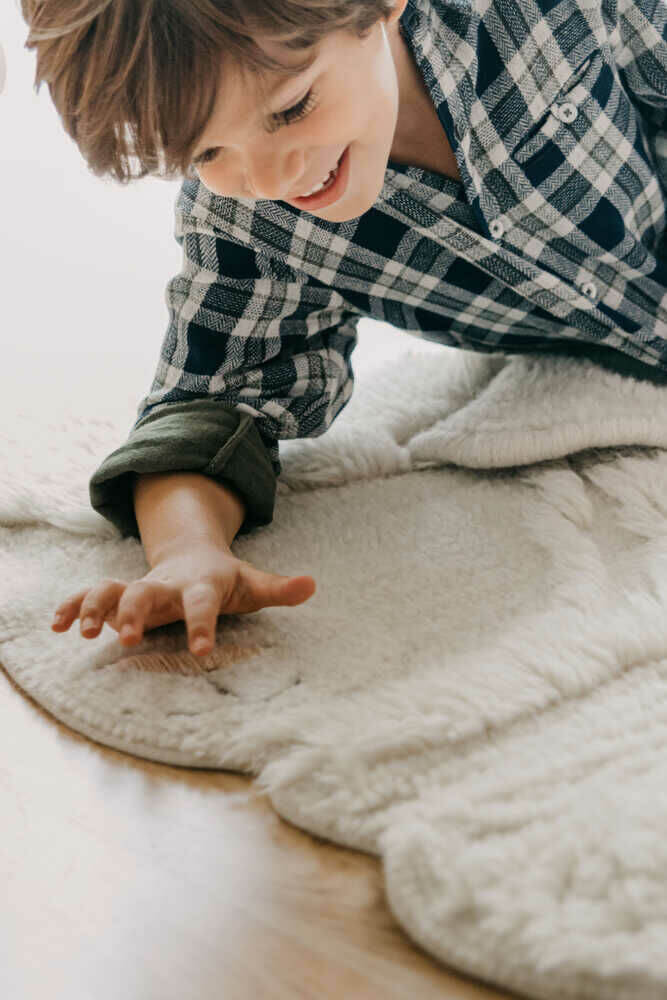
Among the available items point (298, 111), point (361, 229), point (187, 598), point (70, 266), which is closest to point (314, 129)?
point (298, 111)

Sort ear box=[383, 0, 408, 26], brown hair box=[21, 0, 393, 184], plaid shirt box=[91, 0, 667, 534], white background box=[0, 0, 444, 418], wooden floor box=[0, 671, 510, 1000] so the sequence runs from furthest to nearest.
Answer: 1. white background box=[0, 0, 444, 418]
2. plaid shirt box=[91, 0, 667, 534]
3. ear box=[383, 0, 408, 26]
4. brown hair box=[21, 0, 393, 184]
5. wooden floor box=[0, 671, 510, 1000]

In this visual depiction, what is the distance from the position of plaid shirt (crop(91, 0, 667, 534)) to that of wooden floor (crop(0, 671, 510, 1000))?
0.80 ft

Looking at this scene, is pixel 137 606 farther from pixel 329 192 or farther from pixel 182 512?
pixel 329 192

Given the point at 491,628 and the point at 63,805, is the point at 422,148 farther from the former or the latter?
the point at 63,805

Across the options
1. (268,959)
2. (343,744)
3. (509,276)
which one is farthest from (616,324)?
(268,959)

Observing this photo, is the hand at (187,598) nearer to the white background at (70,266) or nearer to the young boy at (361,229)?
the young boy at (361,229)

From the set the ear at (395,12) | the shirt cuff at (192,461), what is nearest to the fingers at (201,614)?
the shirt cuff at (192,461)

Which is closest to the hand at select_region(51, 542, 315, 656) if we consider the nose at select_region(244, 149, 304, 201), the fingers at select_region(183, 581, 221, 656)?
the fingers at select_region(183, 581, 221, 656)

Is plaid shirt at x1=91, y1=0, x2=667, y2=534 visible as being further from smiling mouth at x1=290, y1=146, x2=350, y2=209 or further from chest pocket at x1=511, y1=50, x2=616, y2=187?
smiling mouth at x1=290, y1=146, x2=350, y2=209

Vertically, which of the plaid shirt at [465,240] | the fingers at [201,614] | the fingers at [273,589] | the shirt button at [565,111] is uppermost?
the shirt button at [565,111]

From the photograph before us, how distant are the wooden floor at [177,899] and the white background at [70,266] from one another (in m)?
0.53

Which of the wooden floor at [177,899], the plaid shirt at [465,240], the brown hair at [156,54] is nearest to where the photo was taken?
the wooden floor at [177,899]

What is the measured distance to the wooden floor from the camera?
0.35 m

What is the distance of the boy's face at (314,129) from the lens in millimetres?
512
